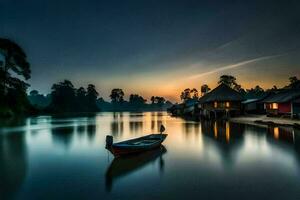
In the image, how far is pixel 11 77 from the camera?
4806cm

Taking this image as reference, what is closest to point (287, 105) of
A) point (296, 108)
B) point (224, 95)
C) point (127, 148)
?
point (296, 108)

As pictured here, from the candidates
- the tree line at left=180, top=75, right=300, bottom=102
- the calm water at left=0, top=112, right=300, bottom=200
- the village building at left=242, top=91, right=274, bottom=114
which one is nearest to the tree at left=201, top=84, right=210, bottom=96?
the tree line at left=180, top=75, right=300, bottom=102

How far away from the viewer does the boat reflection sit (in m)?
11.1

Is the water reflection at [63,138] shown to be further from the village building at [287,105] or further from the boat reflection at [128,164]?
the village building at [287,105]

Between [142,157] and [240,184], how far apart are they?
22.6ft

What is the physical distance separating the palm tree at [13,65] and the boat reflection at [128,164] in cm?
4204

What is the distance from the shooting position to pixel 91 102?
14475 centimetres

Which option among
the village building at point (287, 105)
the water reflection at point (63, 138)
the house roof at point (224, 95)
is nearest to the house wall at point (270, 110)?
the village building at point (287, 105)

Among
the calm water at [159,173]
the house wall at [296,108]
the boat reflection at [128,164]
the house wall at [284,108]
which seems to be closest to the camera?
the calm water at [159,173]

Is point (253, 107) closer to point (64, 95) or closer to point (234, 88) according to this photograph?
point (234, 88)

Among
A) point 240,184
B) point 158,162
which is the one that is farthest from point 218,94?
point 240,184

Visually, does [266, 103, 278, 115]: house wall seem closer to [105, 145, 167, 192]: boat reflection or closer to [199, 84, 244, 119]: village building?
[199, 84, 244, 119]: village building

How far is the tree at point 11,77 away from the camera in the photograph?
46844mm

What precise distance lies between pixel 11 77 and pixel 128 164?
4438 cm
